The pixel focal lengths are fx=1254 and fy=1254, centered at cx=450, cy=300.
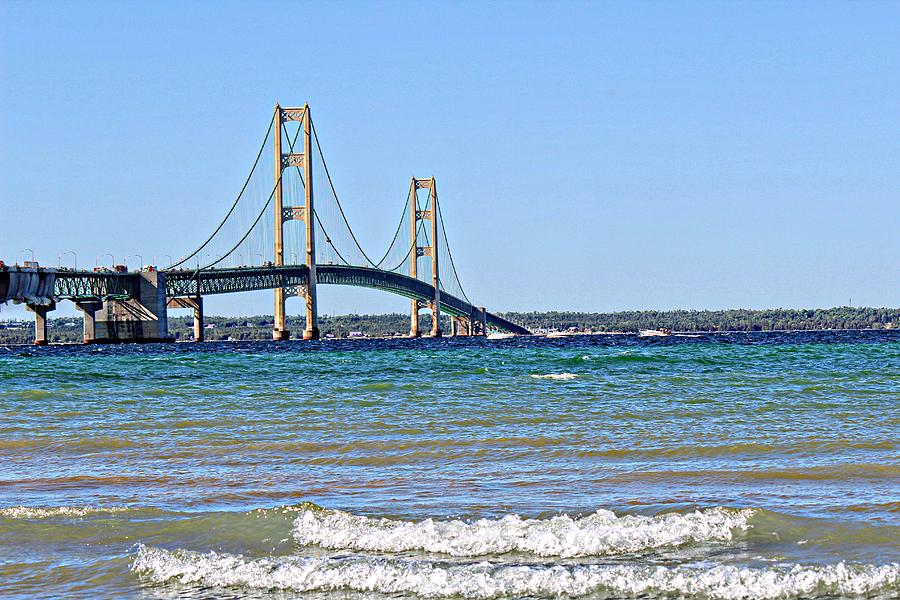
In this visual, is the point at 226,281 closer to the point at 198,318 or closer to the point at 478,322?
the point at 198,318

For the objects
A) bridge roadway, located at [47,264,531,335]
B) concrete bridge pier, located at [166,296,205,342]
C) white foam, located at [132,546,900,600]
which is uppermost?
bridge roadway, located at [47,264,531,335]

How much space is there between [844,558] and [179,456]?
7.55 meters

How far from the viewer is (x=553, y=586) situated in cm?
662

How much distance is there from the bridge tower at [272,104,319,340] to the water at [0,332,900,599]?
6187 cm

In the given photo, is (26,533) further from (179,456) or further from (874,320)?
(874,320)

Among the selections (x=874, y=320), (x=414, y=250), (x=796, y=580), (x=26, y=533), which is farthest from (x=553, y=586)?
(x=874, y=320)

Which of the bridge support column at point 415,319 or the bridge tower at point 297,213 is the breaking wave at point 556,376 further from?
the bridge support column at point 415,319

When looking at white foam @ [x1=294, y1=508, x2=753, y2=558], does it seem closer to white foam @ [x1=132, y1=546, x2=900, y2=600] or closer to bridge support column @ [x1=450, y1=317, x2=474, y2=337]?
white foam @ [x1=132, y1=546, x2=900, y2=600]

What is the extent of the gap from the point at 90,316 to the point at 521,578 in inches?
2746

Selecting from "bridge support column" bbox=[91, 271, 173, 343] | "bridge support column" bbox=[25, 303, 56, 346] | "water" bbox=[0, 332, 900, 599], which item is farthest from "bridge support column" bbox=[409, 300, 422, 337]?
"water" bbox=[0, 332, 900, 599]

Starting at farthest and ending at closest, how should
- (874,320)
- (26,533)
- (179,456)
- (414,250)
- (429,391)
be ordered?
(874,320) → (414,250) → (429,391) → (179,456) → (26,533)

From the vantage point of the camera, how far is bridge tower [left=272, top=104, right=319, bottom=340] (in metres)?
82.1

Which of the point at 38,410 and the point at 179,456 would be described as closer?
the point at 179,456

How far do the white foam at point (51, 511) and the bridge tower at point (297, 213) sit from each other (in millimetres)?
72503
